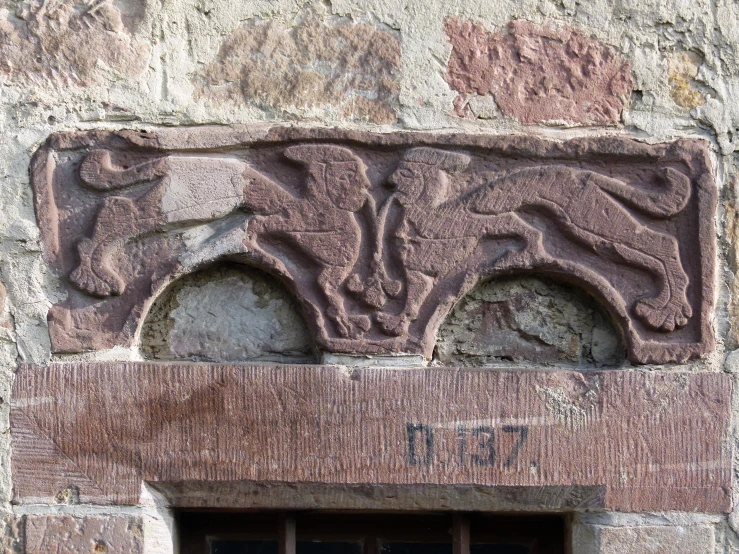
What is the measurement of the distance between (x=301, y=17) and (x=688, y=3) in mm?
972

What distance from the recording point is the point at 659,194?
73.6 inches

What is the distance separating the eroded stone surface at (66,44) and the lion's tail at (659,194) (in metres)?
1.19

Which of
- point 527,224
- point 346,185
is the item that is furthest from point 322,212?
point 527,224

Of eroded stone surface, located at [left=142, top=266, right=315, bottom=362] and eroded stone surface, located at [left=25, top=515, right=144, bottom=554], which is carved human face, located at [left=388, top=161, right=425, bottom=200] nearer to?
eroded stone surface, located at [left=142, top=266, right=315, bottom=362]

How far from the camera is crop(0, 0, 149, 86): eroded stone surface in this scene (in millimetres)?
1904

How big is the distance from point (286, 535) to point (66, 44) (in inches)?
52.7

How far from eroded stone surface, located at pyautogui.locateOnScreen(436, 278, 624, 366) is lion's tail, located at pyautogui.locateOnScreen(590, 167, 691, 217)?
26cm

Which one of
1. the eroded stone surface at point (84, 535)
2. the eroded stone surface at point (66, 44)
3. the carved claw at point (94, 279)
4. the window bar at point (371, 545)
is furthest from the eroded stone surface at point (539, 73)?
the eroded stone surface at point (84, 535)

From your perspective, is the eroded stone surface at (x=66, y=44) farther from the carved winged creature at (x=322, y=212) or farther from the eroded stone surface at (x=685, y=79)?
the eroded stone surface at (x=685, y=79)

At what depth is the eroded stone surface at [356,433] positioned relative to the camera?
1.77 m

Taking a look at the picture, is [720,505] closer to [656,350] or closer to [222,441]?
[656,350]

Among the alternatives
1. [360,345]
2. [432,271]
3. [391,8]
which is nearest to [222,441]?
[360,345]

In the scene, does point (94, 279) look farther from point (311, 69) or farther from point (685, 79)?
point (685, 79)

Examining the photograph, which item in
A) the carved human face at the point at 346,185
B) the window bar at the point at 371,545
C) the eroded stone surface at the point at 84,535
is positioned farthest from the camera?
the window bar at the point at 371,545
